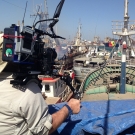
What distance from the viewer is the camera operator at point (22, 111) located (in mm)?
1600

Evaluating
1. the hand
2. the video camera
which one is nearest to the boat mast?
the hand

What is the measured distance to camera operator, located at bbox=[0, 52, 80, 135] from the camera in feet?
5.25

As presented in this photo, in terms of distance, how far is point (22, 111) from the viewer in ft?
5.19

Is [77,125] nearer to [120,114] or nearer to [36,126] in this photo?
[120,114]

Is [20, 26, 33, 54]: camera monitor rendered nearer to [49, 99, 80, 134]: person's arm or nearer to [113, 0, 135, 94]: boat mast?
[49, 99, 80, 134]: person's arm

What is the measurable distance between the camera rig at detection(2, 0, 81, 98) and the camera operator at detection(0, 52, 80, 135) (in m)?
0.09

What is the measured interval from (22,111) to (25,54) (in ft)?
1.52

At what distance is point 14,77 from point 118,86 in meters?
10.1

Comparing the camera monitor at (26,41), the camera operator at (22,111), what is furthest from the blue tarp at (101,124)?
the camera monitor at (26,41)

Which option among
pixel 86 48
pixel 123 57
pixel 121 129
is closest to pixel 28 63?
pixel 121 129

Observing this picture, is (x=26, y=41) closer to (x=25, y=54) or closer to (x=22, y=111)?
(x=25, y=54)

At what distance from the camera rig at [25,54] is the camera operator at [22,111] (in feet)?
0.29

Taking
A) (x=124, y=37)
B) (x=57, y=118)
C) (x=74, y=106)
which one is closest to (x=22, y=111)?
(x=57, y=118)

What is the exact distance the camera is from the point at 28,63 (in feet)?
5.58
